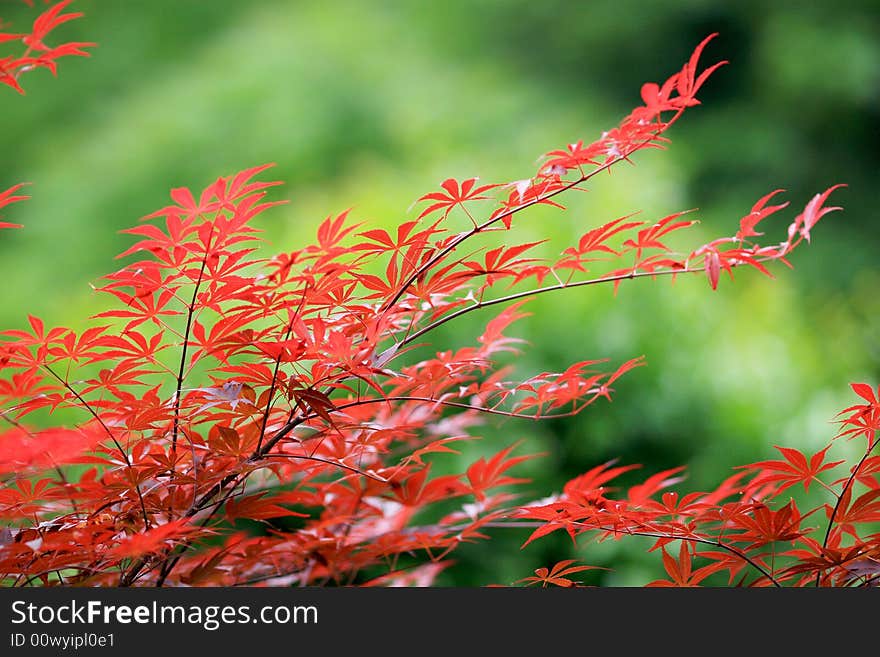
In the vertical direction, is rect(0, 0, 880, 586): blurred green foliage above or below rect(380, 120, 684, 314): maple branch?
above

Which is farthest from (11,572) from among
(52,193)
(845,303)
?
(52,193)

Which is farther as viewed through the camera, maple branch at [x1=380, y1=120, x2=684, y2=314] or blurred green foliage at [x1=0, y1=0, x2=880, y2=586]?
blurred green foliage at [x1=0, y1=0, x2=880, y2=586]

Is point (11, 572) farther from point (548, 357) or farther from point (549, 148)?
point (549, 148)

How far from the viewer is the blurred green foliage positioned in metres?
1.72

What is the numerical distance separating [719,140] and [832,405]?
3.07 meters

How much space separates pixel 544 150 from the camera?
2.48m

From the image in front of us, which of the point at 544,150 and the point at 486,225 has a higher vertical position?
the point at 544,150

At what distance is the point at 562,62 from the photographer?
16.7 ft

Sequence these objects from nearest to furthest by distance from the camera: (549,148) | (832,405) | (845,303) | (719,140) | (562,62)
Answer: (832,405) < (845,303) < (549,148) < (719,140) < (562,62)

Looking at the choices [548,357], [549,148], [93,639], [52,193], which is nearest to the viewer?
[93,639]

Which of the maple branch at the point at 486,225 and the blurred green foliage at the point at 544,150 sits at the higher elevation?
the blurred green foliage at the point at 544,150

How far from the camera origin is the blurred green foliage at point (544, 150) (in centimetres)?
172

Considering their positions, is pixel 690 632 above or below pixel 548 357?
below

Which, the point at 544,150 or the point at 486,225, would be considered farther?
the point at 544,150
